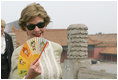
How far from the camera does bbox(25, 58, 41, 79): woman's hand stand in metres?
0.87

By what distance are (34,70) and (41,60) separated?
0.10 m

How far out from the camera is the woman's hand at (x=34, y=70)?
2.85 ft

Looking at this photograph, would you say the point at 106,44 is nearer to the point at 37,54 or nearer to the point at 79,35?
the point at 79,35

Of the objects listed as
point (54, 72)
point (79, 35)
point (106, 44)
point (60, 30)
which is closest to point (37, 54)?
point (54, 72)

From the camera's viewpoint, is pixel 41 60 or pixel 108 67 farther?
pixel 108 67

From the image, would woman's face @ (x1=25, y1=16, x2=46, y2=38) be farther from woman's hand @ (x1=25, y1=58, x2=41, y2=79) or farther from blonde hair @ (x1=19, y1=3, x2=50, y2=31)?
woman's hand @ (x1=25, y1=58, x2=41, y2=79)

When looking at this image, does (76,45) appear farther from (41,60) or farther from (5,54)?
(41,60)

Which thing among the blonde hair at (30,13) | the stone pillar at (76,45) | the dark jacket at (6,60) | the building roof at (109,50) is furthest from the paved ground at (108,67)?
the blonde hair at (30,13)

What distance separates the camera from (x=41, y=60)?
944mm

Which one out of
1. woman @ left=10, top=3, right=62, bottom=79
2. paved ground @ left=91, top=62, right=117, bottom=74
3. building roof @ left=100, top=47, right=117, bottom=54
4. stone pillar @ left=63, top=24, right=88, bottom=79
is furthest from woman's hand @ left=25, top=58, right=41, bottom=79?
building roof @ left=100, top=47, right=117, bottom=54

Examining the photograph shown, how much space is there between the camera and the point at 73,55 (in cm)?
377

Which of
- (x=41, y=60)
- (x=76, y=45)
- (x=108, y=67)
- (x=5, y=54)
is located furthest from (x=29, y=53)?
(x=108, y=67)

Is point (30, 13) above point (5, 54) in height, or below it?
above

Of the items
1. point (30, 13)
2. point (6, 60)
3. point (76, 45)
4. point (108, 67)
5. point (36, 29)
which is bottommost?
point (108, 67)
